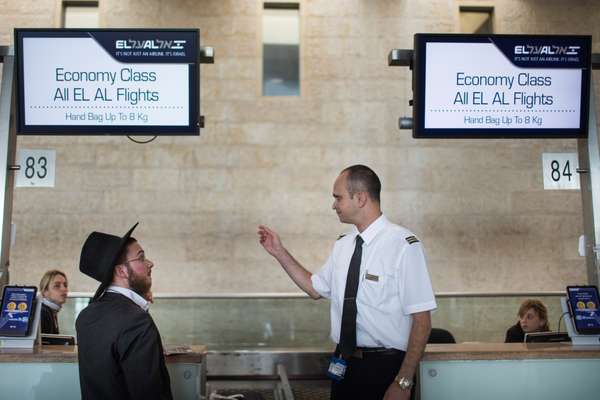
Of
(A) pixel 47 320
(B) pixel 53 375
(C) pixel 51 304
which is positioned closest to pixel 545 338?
(B) pixel 53 375

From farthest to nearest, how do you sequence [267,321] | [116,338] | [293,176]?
[293,176]
[267,321]
[116,338]

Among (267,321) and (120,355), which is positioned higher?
(120,355)

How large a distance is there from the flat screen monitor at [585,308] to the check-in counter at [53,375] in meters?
1.90

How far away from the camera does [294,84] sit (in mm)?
7023

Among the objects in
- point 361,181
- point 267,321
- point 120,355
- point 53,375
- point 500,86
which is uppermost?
point 500,86

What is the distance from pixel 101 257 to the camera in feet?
7.54

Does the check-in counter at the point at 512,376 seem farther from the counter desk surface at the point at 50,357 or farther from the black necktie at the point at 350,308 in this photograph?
the counter desk surface at the point at 50,357

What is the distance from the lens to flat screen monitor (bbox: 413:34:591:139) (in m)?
3.31

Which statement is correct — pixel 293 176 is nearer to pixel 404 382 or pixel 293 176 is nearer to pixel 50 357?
pixel 50 357

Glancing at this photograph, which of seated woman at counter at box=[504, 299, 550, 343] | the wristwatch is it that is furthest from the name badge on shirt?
seated woman at counter at box=[504, 299, 550, 343]

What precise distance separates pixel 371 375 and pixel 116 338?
1.07 metres

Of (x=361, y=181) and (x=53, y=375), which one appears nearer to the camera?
(x=361, y=181)

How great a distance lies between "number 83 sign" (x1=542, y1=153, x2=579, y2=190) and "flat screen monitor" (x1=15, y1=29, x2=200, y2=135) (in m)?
1.96

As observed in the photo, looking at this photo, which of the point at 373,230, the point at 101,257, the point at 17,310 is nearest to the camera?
the point at 101,257
